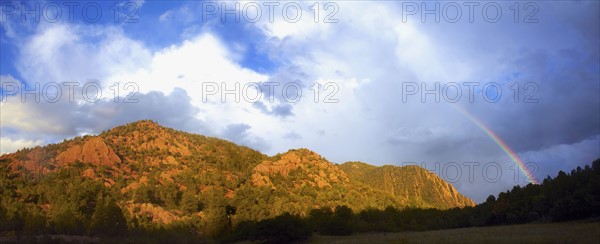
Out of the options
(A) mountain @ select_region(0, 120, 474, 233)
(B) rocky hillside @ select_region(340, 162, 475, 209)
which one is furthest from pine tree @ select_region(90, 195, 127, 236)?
(B) rocky hillside @ select_region(340, 162, 475, 209)

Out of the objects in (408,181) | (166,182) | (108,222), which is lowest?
(408,181)

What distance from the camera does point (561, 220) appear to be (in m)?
39.3

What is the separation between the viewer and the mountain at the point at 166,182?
2773 inches

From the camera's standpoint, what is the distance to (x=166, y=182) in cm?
8900

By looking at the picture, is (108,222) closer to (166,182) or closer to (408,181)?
(166,182)

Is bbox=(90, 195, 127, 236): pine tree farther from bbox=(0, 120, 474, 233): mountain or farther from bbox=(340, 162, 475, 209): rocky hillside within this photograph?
bbox=(340, 162, 475, 209): rocky hillside

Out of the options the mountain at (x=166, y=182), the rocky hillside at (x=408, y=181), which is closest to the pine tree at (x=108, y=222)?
the mountain at (x=166, y=182)

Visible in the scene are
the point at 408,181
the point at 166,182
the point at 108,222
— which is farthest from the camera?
the point at 408,181

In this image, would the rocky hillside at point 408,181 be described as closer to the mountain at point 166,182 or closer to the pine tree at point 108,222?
the mountain at point 166,182

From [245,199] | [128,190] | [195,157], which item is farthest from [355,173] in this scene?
[128,190]

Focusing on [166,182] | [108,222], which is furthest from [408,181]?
[108,222]

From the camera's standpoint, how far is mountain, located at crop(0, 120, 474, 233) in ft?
231

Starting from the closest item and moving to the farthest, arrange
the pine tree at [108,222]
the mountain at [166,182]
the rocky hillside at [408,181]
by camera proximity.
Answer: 1. the pine tree at [108,222]
2. the mountain at [166,182]
3. the rocky hillside at [408,181]

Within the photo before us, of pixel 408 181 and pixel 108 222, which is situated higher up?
pixel 108 222
